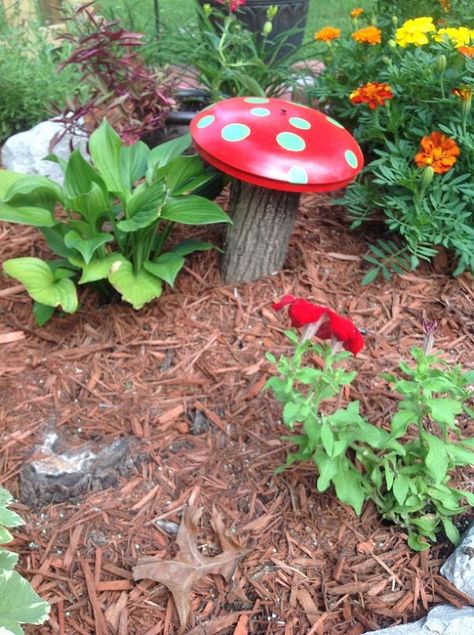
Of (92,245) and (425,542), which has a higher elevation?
(92,245)

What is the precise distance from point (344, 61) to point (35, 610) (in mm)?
2735

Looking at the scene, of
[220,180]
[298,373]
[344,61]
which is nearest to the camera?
[298,373]

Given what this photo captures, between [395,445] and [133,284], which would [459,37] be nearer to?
[133,284]

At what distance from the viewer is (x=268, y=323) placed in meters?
2.54

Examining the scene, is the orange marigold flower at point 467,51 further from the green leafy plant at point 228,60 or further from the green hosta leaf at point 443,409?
the green hosta leaf at point 443,409

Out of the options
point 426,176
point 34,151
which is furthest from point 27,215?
point 426,176

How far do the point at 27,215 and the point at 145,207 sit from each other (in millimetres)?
477

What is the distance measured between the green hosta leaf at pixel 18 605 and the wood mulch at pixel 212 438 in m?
0.33

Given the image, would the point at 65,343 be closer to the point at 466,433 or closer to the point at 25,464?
the point at 25,464

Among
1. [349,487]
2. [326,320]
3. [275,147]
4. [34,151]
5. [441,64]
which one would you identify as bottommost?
[349,487]

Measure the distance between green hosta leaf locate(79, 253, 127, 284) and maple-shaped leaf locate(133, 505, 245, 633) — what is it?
0.98 metres

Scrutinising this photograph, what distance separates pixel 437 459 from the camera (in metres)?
1.60

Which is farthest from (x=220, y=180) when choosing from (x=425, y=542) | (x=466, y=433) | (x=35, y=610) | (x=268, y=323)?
(x=35, y=610)

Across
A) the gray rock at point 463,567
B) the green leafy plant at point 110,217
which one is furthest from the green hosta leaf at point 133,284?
the gray rock at point 463,567
